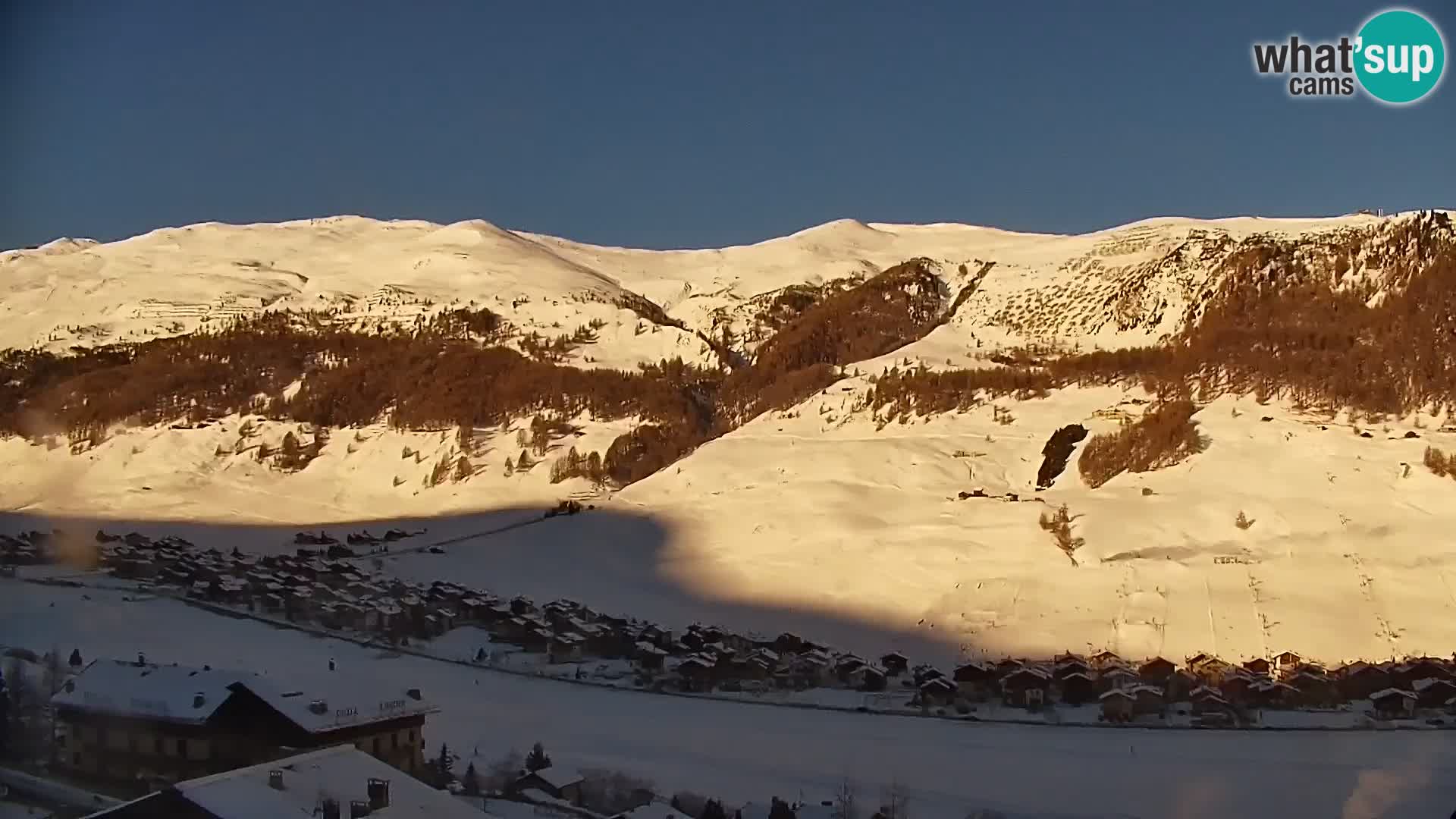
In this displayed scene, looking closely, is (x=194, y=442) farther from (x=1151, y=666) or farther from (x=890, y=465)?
(x=1151, y=666)

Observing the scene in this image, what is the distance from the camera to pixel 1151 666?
51.3ft

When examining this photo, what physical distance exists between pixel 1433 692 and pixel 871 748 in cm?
592

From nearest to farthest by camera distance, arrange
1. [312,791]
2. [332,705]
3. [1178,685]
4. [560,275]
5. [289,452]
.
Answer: [312,791], [332,705], [1178,685], [289,452], [560,275]

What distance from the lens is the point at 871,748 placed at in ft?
44.1

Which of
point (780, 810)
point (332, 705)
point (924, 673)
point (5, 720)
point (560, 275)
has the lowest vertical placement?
point (780, 810)

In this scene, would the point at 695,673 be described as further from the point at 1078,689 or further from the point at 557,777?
the point at 557,777

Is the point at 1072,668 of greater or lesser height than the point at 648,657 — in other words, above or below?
above

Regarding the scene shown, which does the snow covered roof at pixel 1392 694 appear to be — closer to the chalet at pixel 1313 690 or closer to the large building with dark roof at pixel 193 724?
the chalet at pixel 1313 690

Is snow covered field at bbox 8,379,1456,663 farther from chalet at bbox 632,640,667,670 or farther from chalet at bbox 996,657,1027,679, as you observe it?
chalet at bbox 632,640,667,670

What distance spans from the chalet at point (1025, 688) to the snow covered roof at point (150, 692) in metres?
7.97

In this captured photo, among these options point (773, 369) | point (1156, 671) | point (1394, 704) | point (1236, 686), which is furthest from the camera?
point (773, 369)

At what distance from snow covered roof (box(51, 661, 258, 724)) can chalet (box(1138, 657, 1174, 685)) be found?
9371 millimetres

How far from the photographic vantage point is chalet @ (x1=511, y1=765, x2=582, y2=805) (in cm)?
1089

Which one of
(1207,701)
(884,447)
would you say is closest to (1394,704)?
(1207,701)
